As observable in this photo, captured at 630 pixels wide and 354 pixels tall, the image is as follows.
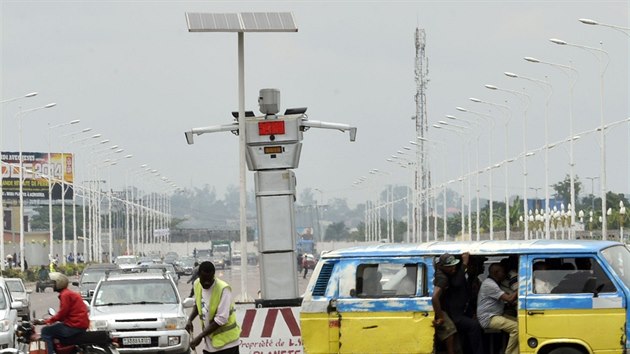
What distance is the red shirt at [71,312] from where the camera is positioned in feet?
64.6

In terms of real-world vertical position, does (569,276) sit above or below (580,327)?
above

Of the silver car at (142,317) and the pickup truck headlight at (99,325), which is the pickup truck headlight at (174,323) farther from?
the pickup truck headlight at (99,325)

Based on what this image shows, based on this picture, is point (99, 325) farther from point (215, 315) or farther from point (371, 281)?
point (215, 315)

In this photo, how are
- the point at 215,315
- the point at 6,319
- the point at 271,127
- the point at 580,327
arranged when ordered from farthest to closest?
the point at 6,319, the point at 271,127, the point at 580,327, the point at 215,315

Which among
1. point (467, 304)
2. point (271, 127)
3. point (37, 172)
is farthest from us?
point (37, 172)

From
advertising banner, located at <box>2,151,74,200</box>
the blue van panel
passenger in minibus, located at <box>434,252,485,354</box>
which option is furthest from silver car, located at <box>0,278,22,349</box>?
advertising banner, located at <box>2,151,74,200</box>

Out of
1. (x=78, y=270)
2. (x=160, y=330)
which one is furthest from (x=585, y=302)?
(x=78, y=270)

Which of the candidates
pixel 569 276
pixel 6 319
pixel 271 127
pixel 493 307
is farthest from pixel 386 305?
pixel 6 319

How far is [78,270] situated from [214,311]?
87.0 metres

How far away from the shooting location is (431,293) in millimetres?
16906

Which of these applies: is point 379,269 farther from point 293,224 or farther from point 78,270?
point 78,270

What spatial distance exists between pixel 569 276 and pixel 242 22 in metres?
8.42

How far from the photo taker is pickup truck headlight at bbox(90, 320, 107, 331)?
24953 millimetres

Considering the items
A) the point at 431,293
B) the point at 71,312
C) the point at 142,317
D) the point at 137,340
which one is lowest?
the point at 137,340
